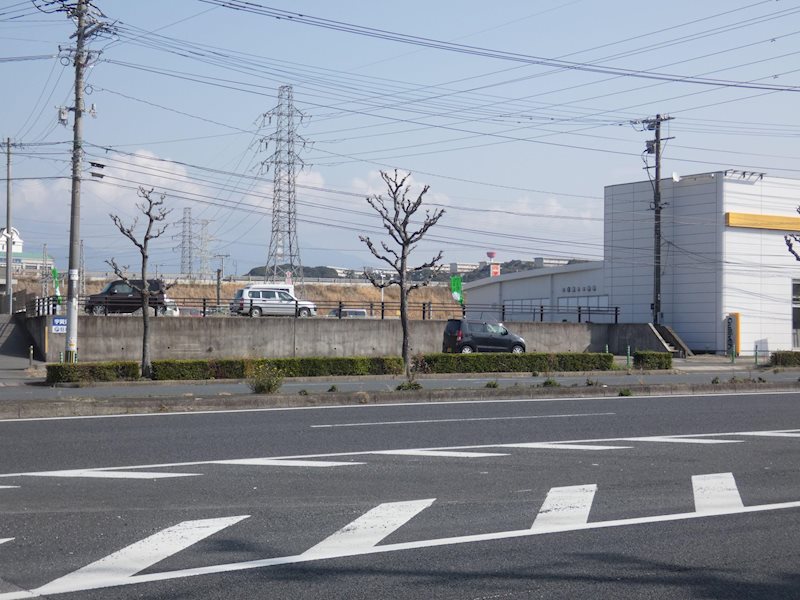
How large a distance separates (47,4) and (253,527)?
90.3 feet

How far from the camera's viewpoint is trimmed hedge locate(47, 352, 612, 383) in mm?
27641

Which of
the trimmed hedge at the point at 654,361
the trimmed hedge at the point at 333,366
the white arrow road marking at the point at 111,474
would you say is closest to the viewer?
the white arrow road marking at the point at 111,474

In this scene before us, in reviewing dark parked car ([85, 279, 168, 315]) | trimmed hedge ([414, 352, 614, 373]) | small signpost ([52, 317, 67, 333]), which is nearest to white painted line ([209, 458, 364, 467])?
trimmed hedge ([414, 352, 614, 373])

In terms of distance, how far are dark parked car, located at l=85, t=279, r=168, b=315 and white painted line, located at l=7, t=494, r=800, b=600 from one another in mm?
31994

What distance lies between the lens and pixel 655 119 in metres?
47.5

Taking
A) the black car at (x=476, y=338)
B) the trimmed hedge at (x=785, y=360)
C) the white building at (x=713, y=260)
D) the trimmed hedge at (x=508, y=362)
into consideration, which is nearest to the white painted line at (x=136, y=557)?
the trimmed hedge at (x=508, y=362)

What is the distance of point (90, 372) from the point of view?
27328 mm

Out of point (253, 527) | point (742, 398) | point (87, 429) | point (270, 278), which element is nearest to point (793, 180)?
point (742, 398)

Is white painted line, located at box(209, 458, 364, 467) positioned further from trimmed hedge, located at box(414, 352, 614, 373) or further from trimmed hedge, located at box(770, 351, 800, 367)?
trimmed hedge, located at box(770, 351, 800, 367)

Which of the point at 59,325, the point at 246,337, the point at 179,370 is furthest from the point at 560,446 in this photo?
the point at 246,337

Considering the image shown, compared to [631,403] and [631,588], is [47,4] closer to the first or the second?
[631,403]

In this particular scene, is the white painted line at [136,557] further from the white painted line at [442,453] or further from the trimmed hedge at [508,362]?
the trimmed hedge at [508,362]

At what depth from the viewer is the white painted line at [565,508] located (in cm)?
799

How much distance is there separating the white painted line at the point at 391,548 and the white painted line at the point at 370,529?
0.33 feet
